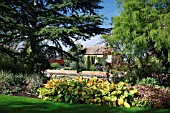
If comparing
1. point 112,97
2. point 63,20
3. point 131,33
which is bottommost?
point 112,97

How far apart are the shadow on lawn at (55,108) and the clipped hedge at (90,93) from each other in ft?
1.64

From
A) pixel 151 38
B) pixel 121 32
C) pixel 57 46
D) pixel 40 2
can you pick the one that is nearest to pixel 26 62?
pixel 57 46

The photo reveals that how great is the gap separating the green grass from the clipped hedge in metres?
0.48

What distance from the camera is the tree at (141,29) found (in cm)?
1311

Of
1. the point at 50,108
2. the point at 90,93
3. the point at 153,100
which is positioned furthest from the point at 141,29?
the point at 50,108

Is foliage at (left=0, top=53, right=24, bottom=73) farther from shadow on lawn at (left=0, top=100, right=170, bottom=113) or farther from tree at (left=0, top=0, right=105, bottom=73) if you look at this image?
shadow on lawn at (left=0, top=100, right=170, bottom=113)

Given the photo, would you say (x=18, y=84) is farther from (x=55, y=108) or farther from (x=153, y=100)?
(x=153, y=100)

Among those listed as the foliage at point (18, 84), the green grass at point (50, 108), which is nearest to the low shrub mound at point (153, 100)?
the green grass at point (50, 108)

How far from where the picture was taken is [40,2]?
19.3 metres

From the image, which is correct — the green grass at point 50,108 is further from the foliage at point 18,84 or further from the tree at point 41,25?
the tree at point 41,25

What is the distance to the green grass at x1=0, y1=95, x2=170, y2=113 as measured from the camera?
8875mm

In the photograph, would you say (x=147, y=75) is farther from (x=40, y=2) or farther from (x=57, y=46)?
(x=40, y=2)

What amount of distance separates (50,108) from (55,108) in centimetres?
16

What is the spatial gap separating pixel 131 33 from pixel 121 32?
19.9 inches
